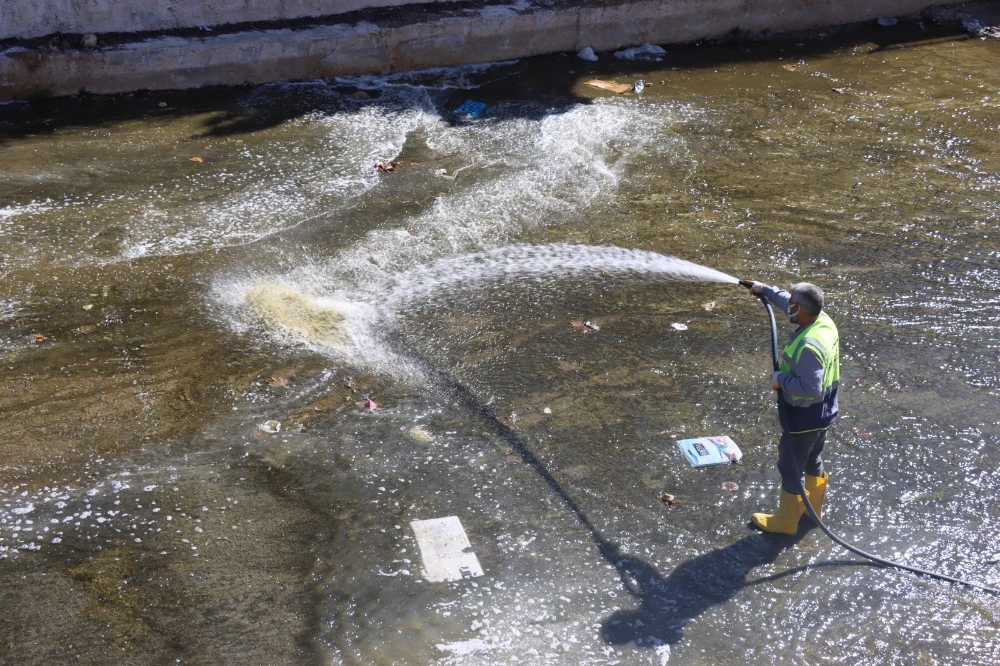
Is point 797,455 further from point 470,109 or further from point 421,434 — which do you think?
point 470,109

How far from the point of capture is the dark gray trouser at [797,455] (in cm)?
484

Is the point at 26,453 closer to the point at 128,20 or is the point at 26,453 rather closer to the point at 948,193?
the point at 128,20

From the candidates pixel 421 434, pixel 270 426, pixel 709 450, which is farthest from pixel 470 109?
pixel 709 450

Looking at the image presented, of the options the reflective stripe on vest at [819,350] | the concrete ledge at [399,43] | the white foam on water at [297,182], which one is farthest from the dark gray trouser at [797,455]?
the concrete ledge at [399,43]

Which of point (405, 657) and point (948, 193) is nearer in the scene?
point (405, 657)

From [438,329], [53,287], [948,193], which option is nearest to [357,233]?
[438,329]

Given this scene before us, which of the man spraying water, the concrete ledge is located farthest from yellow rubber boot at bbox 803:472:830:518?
the concrete ledge

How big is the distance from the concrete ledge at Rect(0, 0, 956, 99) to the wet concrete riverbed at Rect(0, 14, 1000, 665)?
27 cm

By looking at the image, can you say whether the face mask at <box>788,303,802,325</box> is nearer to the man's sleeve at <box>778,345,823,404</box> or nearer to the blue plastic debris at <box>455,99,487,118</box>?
the man's sleeve at <box>778,345,823,404</box>

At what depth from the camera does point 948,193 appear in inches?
341

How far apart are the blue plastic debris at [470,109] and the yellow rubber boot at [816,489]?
20.0ft

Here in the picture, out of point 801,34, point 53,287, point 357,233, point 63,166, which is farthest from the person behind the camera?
point 801,34

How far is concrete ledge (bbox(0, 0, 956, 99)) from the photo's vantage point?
9.34 m

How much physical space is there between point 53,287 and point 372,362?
255 cm
